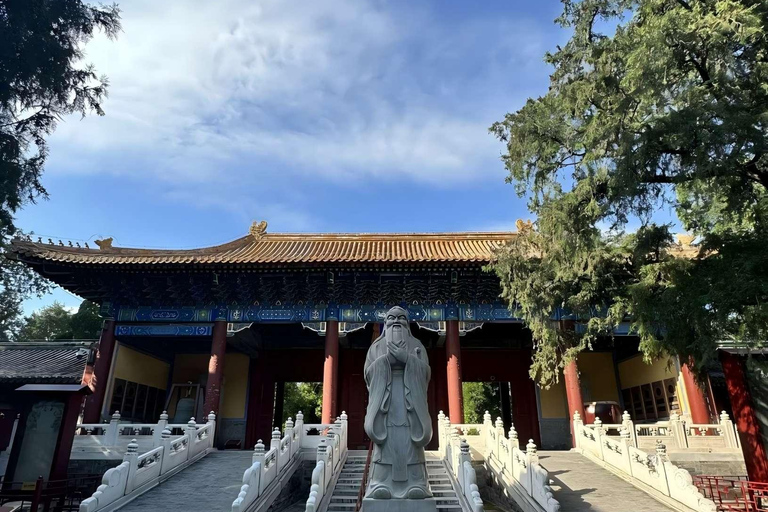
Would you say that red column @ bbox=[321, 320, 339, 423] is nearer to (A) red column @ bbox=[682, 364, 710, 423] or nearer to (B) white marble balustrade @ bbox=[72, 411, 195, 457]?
(B) white marble balustrade @ bbox=[72, 411, 195, 457]

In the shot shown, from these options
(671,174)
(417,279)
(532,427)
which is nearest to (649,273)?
(671,174)

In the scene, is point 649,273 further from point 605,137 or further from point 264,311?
point 264,311

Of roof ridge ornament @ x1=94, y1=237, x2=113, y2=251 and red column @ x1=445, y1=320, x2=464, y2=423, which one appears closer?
red column @ x1=445, y1=320, x2=464, y2=423

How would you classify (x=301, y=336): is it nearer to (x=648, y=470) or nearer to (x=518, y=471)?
(x=518, y=471)

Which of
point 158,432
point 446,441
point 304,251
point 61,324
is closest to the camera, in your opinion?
point 446,441

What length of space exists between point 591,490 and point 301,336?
10452mm

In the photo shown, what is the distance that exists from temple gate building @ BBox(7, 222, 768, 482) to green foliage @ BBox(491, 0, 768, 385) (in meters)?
3.12

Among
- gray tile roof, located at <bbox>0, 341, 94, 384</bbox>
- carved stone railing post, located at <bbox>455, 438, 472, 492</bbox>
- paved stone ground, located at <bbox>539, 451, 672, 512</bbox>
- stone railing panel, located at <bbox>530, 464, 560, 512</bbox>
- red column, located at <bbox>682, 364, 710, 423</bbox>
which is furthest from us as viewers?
gray tile roof, located at <bbox>0, 341, 94, 384</bbox>

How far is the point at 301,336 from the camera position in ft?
54.3

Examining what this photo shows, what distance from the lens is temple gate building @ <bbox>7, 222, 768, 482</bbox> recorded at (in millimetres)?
12594

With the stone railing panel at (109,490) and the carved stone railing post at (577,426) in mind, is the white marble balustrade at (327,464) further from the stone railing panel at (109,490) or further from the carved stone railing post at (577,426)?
the carved stone railing post at (577,426)

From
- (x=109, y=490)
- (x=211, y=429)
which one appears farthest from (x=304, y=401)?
(x=109, y=490)

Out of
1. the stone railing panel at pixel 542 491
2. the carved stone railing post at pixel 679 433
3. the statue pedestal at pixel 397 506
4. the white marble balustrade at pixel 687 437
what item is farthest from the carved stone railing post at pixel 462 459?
the carved stone railing post at pixel 679 433

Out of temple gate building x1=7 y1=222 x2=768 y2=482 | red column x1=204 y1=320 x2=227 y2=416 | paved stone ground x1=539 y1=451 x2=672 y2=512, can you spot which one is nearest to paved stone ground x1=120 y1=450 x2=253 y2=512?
red column x1=204 y1=320 x2=227 y2=416
